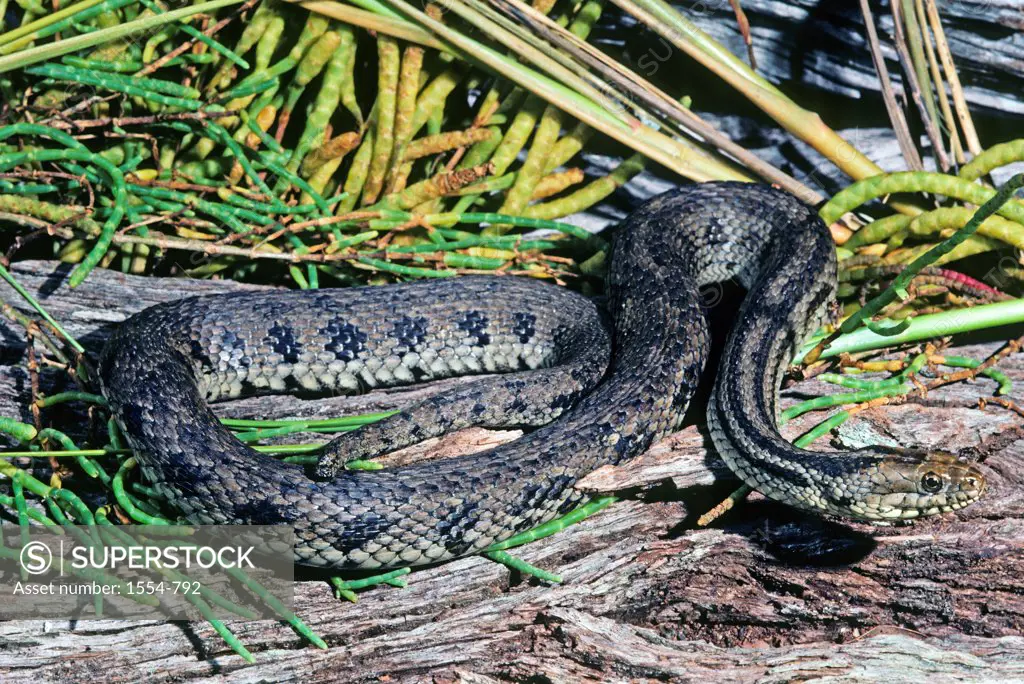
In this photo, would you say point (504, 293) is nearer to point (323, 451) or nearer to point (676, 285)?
point (676, 285)

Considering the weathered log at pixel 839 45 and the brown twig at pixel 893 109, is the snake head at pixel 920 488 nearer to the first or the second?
the brown twig at pixel 893 109

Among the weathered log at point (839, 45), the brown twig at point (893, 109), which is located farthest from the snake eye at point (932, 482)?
the weathered log at point (839, 45)

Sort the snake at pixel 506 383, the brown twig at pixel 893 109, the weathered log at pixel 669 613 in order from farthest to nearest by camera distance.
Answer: the brown twig at pixel 893 109 < the snake at pixel 506 383 < the weathered log at pixel 669 613

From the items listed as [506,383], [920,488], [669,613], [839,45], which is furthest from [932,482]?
[839,45]

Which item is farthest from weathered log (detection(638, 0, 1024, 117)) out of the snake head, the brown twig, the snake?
the snake head

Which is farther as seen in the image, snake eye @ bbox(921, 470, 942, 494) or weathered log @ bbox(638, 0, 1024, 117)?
weathered log @ bbox(638, 0, 1024, 117)

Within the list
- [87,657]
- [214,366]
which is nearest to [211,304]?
[214,366]

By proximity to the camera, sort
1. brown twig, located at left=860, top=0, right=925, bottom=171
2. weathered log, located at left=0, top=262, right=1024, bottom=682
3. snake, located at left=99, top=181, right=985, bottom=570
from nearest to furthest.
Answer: weathered log, located at left=0, top=262, right=1024, bottom=682
snake, located at left=99, top=181, right=985, bottom=570
brown twig, located at left=860, top=0, right=925, bottom=171

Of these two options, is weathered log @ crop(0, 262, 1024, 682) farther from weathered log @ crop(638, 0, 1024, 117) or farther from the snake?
weathered log @ crop(638, 0, 1024, 117)
